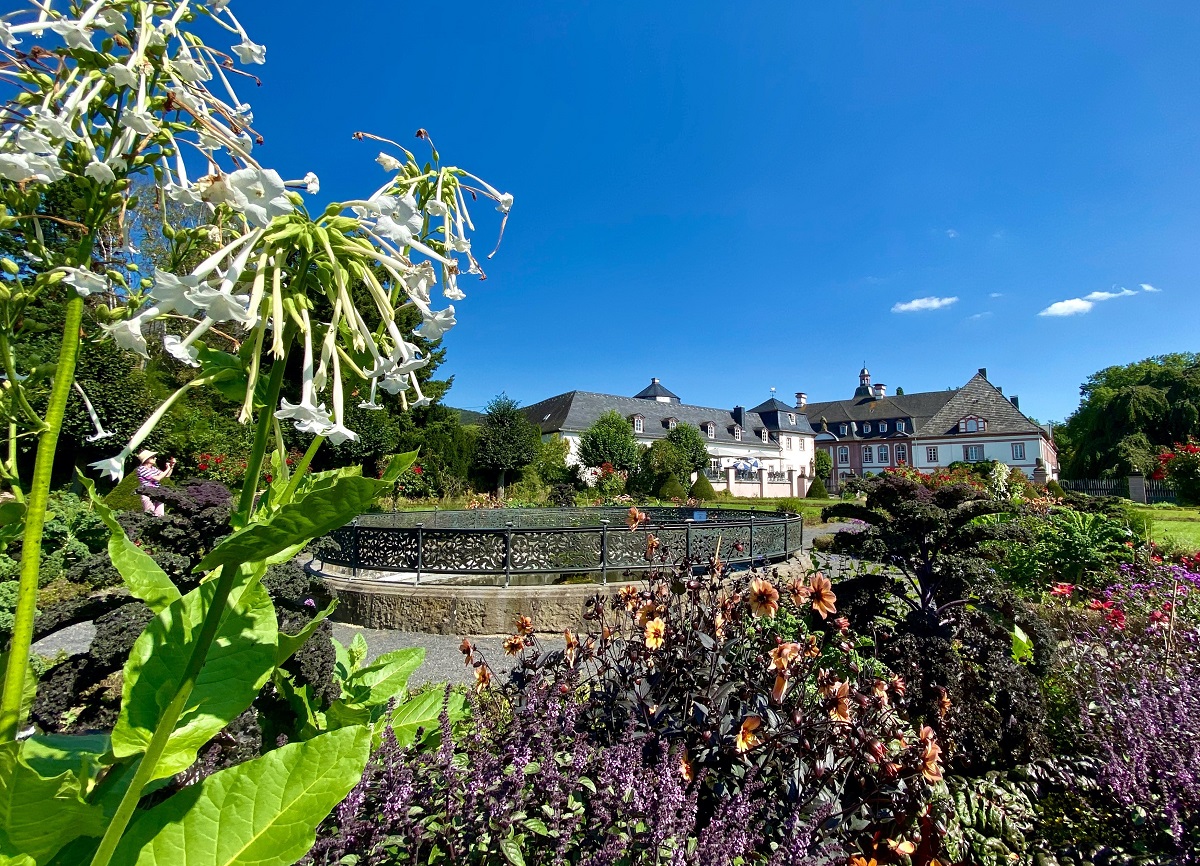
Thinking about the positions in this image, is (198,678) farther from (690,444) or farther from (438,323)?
(690,444)

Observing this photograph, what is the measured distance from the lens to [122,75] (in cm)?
78

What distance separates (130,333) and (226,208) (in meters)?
0.24

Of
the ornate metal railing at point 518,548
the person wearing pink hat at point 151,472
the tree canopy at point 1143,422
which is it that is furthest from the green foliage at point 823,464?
the person wearing pink hat at point 151,472

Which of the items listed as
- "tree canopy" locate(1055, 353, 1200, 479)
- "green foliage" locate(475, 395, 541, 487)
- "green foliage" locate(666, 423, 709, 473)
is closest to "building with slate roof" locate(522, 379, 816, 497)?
"green foliage" locate(666, 423, 709, 473)

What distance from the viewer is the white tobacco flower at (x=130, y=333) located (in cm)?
76

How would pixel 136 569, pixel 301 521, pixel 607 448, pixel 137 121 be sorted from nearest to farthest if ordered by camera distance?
pixel 301 521
pixel 137 121
pixel 136 569
pixel 607 448

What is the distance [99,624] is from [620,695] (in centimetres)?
225

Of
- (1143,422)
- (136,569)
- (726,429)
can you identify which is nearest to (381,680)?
(136,569)

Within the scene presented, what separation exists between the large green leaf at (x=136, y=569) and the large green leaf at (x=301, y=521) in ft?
0.88

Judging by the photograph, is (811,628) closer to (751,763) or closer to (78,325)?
(751,763)

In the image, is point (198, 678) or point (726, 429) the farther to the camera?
point (726, 429)

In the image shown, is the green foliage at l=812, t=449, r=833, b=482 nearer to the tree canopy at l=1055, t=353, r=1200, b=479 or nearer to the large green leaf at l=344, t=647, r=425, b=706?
the tree canopy at l=1055, t=353, r=1200, b=479

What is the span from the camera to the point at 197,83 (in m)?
0.93

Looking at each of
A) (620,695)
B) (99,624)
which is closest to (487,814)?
(620,695)
